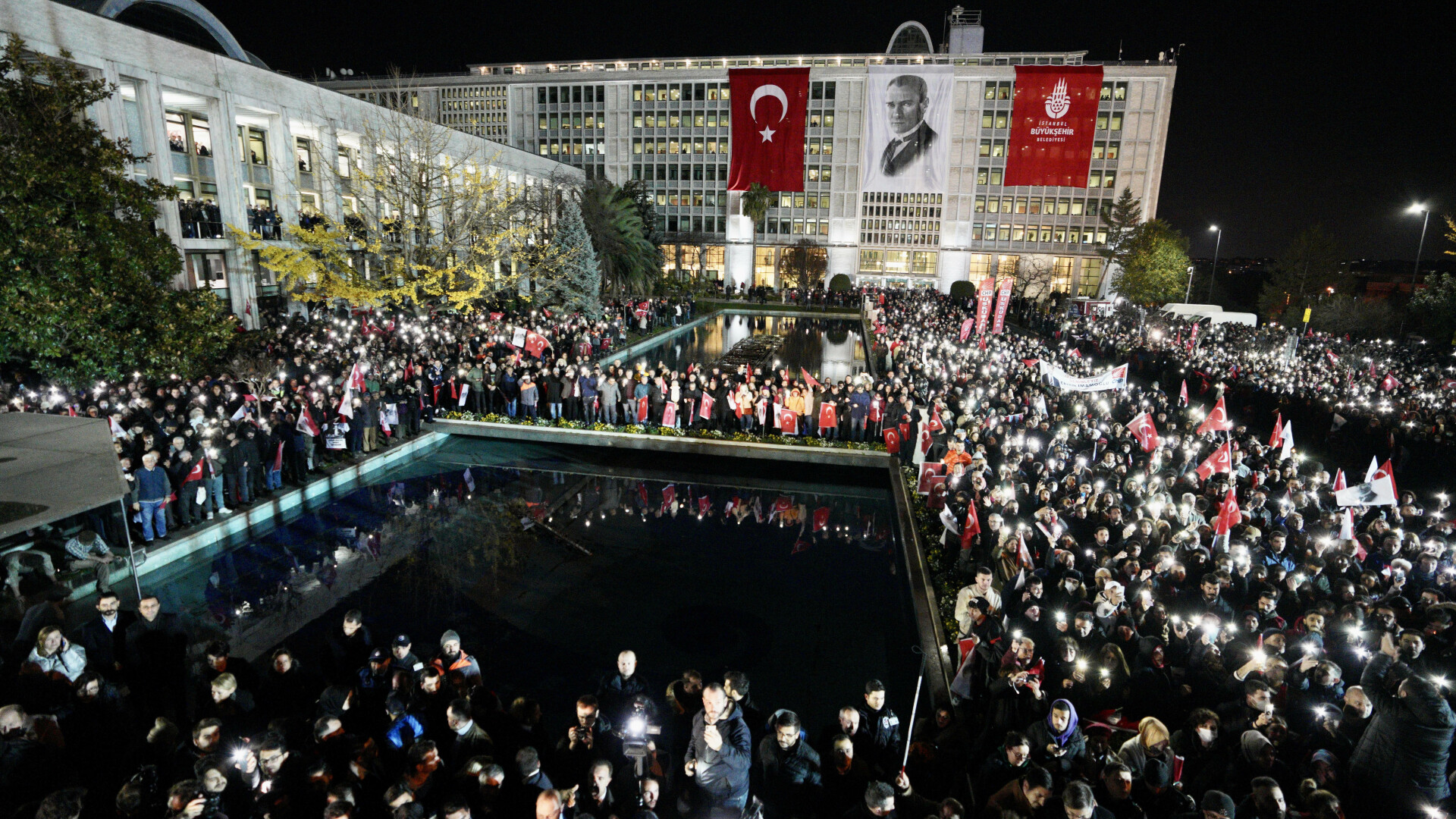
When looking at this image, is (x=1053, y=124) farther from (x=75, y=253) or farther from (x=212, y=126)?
(x=75, y=253)

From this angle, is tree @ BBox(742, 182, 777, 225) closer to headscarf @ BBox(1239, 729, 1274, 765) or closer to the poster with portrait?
the poster with portrait

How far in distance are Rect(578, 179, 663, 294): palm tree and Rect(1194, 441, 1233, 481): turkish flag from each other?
30.5 metres

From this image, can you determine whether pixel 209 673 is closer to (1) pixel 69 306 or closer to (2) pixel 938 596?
(2) pixel 938 596

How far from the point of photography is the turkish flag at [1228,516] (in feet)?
28.1

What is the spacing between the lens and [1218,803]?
368cm

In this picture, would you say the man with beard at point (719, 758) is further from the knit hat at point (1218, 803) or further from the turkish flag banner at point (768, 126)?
the turkish flag banner at point (768, 126)

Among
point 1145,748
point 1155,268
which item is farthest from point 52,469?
point 1155,268

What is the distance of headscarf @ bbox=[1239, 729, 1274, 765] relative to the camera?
4227 mm

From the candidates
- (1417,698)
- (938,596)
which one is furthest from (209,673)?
(1417,698)

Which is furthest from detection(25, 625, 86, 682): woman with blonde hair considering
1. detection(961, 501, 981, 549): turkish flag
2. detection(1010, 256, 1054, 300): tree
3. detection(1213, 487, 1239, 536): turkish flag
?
detection(1010, 256, 1054, 300): tree

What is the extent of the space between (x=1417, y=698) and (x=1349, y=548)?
15.1ft

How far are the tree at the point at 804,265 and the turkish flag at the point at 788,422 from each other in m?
44.7

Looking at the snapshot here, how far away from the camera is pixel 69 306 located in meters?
11.9

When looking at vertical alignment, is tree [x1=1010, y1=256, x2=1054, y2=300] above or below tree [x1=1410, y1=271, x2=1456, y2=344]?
above
